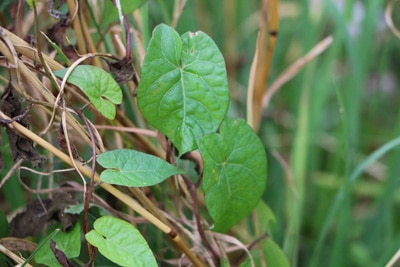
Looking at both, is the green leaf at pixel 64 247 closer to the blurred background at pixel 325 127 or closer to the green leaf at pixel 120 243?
the green leaf at pixel 120 243

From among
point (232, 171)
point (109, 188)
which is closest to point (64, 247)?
point (109, 188)

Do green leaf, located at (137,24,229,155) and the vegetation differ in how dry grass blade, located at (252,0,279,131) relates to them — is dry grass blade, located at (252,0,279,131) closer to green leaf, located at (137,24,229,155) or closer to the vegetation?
the vegetation

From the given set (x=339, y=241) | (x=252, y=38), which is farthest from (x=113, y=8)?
(x=252, y=38)

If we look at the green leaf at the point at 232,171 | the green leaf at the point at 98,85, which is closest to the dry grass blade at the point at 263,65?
the green leaf at the point at 232,171

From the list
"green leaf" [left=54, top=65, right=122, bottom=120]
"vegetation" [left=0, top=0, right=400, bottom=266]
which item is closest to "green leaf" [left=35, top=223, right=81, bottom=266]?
"vegetation" [left=0, top=0, right=400, bottom=266]

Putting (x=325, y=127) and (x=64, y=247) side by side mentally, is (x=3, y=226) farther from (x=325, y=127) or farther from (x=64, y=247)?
(x=325, y=127)

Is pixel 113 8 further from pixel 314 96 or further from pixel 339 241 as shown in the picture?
pixel 314 96

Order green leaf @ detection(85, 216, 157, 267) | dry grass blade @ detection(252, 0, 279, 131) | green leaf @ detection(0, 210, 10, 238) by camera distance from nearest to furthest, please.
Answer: green leaf @ detection(85, 216, 157, 267), green leaf @ detection(0, 210, 10, 238), dry grass blade @ detection(252, 0, 279, 131)
